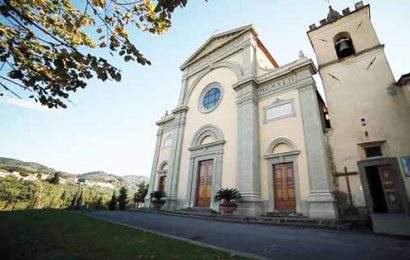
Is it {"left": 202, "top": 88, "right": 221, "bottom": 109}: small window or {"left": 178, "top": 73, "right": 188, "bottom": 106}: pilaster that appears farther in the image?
{"left": 178, "top": 73, "right": 188, "bottom": 106}: pilaster

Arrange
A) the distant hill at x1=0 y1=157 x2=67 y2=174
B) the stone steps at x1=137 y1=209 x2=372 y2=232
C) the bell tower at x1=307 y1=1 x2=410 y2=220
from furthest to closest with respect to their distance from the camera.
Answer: the distant hill at x1=0 y1=157 x2=67 y2=174 → the bell tower at x1=307 y1=1 x2=410 y2=220 → the stone steps at x1=137 y1=209 x2=372 y2=232

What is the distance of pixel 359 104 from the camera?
957 cm

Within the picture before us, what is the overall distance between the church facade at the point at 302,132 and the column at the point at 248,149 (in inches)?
2.3

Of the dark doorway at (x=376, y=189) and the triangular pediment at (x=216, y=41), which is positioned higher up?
the triangular pediment at (x=216, y=41)

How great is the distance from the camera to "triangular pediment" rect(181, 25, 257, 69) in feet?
50.2

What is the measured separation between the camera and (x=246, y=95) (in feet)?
41.8

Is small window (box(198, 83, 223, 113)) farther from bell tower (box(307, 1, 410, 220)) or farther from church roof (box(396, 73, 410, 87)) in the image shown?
church roof (box(396, 73, 410, 87))

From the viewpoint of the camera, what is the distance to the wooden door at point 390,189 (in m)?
7.94

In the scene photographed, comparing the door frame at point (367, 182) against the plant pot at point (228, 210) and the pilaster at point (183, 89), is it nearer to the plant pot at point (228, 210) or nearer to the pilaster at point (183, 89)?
the plant pot at point (228, 210)

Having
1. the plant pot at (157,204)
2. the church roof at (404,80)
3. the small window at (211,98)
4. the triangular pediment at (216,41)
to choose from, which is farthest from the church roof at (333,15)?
the plant pot at (157,204)

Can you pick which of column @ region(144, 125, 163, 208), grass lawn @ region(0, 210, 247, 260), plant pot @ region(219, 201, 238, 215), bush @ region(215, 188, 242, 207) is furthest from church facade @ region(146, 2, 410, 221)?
grass lawn @ region(0, 210, 247, 260)

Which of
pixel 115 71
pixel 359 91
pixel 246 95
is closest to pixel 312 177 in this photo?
pixel 359 91

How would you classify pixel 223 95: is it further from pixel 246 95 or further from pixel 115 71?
pixel 115 71

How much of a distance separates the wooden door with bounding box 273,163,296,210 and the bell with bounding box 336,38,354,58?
22.4 ft
